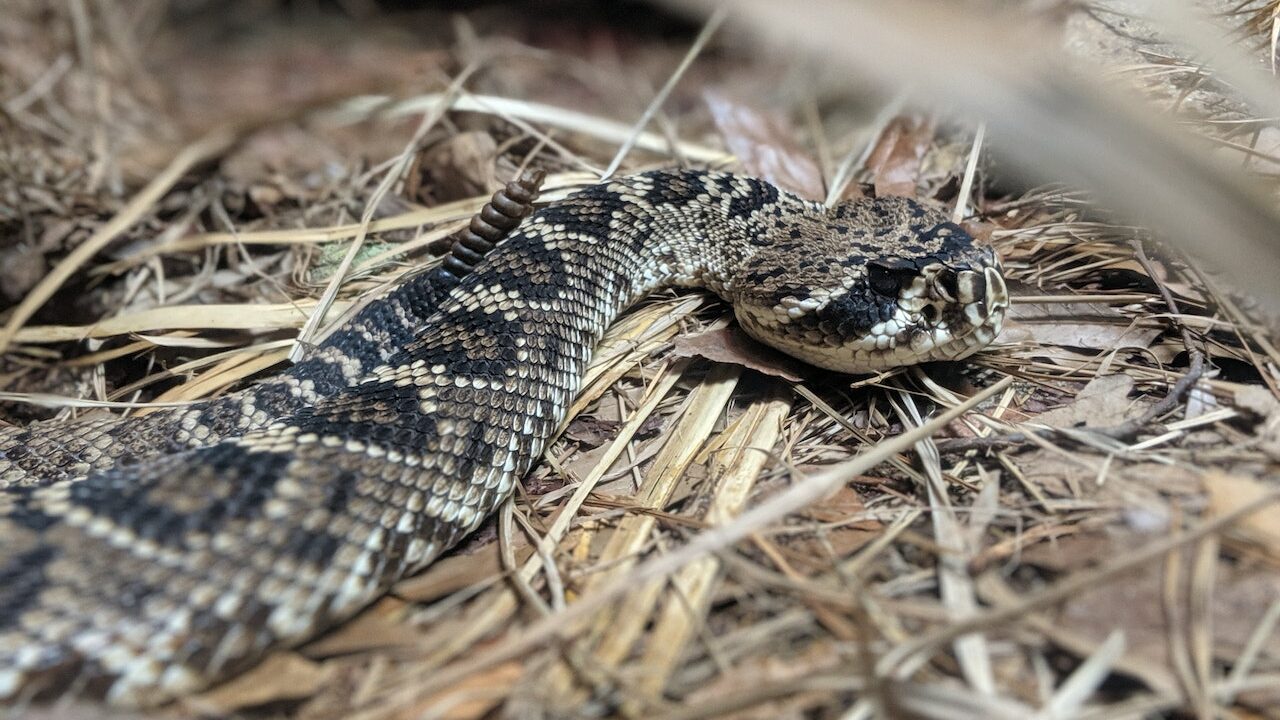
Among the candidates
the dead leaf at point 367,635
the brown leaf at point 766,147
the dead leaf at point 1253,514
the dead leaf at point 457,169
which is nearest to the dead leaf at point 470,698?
the dead leaf at point 367,635

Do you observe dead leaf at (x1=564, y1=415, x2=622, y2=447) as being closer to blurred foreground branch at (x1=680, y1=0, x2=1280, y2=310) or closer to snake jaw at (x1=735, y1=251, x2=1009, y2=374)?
snake jaw at (x1=735, y1=251, x2=1009, y2=374)

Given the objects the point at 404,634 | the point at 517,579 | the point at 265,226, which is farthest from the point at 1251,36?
the point at 265,226

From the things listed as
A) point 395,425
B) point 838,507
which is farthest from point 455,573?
A: point 838,507

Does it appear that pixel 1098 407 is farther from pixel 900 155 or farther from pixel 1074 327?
pixel 900 155

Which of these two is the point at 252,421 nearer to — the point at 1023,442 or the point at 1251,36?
the point at 1023,442

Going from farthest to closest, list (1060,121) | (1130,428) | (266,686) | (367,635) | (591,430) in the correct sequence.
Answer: (591,430) → (1130,428) → (367,635) → (266,686) → (1060,121)

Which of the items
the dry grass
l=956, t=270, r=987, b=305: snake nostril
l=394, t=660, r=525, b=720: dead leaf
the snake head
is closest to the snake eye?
the snake head

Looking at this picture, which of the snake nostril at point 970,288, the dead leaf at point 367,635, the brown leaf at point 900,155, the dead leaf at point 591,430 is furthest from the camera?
the brown leaf at point 900,155

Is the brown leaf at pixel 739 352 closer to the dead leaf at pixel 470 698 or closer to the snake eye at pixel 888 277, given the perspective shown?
the snake eye at pixel 888 277

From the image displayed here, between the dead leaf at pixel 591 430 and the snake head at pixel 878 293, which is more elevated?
the snake head at pixel 878 293
